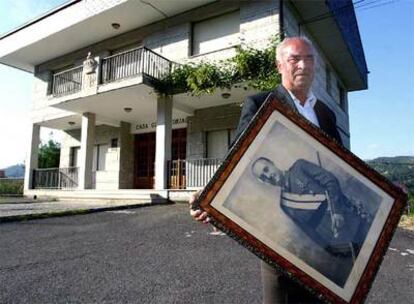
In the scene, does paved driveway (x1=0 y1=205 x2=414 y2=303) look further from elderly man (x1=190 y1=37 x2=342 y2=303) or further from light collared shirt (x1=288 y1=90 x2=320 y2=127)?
light collared shirt (x1=288 y1=90 x2=320 y2=127)

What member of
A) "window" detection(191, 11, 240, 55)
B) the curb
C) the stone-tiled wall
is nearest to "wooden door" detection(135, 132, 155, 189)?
the stone-tiled wall

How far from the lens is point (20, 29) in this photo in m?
16.4

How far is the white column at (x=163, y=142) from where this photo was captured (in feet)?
39.2

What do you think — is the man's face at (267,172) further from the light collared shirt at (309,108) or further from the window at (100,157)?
the window at (100,157)

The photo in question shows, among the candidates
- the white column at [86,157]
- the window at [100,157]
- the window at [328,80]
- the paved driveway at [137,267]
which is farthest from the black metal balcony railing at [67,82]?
the window at [328,80]

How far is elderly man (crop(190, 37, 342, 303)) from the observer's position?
161 cm

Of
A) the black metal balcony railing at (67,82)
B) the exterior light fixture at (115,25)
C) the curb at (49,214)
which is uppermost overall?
the exterior light fixture at (115,25)

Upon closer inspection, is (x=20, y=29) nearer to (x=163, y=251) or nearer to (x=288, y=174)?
(x=163, y=251)

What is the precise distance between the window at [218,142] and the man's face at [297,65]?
11.6 metres

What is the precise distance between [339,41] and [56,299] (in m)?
14.4

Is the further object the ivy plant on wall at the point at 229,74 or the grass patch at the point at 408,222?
the ivy plant on wall at the point at 229,74

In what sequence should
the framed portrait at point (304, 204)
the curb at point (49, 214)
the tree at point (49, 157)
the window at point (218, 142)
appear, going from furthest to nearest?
the tree at point (49, 157), the window at point (218, 142), the curb at point (49, 214), the framed portrait at point (304, 204)

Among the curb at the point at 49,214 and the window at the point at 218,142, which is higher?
the window at the point at 218,142

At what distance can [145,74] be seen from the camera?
11.7 meters
